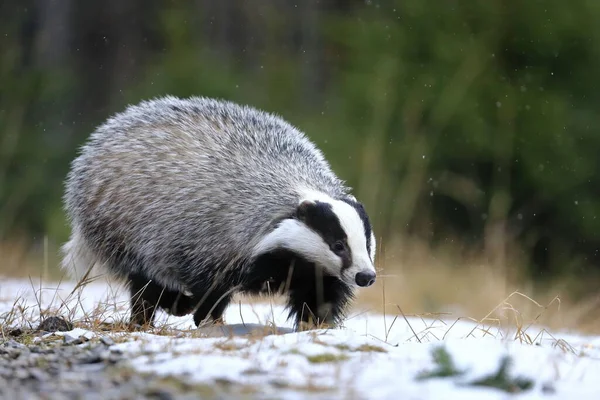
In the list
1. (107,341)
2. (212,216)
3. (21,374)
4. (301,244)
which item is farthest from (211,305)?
(21,374)

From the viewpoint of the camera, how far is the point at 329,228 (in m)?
4.88

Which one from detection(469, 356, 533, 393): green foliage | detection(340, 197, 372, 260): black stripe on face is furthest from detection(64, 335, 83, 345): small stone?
detection(469, 356, 533, 393): green foliage

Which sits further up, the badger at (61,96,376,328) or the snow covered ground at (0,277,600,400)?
the badger at (61,96,376,328)

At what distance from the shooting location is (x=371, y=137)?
409 inches

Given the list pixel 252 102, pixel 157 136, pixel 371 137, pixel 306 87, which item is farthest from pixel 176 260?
pixel 306 87

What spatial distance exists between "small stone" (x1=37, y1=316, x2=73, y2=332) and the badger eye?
139cm

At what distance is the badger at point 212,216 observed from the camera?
5020mm

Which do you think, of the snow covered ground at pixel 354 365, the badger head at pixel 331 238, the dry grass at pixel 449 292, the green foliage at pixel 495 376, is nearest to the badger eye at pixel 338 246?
the badger head at pixel 331 238

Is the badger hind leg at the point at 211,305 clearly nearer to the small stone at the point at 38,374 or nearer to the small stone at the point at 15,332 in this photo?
the small stone at the point at 15,332

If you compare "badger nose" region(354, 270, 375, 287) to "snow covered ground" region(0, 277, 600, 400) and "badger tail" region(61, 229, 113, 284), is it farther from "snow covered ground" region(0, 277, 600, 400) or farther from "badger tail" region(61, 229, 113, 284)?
"badger tail" region(61, 229, 113, 284)

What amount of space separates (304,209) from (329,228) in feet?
0.63

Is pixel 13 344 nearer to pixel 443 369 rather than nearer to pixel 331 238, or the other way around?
pixel 331 238

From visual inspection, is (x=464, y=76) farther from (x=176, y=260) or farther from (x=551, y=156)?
(x=176, y=260)

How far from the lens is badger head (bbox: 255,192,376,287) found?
483 cm
